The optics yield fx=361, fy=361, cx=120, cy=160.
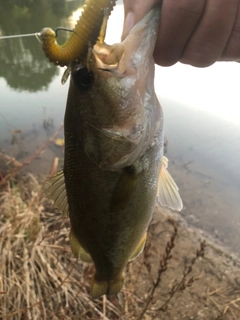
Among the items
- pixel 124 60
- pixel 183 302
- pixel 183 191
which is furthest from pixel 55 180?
pixel 183 191

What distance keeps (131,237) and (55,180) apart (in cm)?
46

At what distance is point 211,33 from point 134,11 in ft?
0.95

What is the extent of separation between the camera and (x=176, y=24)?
1258mm

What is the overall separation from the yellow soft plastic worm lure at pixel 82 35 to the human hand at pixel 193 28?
0.67 ft

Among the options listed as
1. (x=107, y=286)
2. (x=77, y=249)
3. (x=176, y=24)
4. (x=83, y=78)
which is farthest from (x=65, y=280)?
(x=176, y=24)

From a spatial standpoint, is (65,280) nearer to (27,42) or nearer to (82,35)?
(82,35)

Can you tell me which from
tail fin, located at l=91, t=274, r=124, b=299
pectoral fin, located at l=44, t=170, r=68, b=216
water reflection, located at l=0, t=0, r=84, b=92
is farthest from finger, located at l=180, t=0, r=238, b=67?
water reflection, located at l=0, t=0, r=84, b=92

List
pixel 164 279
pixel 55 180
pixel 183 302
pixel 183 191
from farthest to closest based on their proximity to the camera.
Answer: pixel 183 191
pixel 164 279
pixel 183 302
pixel 55 180

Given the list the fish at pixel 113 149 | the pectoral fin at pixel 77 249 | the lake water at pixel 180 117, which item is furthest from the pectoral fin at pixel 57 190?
the lake water at pixel 180 117

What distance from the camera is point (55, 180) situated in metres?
1.69

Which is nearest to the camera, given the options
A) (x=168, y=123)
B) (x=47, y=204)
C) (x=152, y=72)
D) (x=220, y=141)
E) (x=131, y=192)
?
(x=152, y=72)

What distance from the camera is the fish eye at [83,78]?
1.33 metres

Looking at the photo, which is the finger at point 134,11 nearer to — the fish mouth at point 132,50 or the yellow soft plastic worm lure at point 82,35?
the fish mouth at point 132,50

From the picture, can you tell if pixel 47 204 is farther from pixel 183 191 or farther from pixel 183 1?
pixel 183 1
